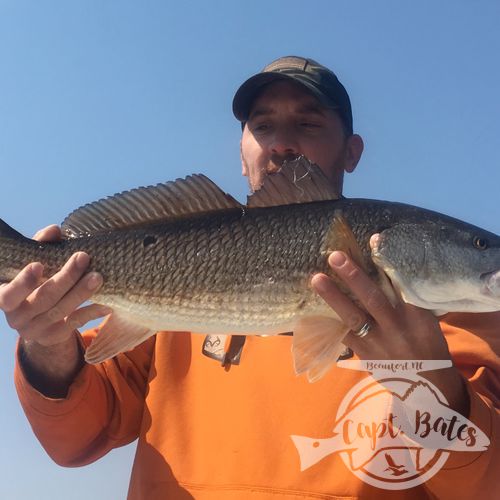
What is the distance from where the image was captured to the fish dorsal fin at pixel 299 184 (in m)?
3.77

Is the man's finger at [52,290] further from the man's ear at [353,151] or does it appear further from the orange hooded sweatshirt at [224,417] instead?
the man's ear at [353,151]

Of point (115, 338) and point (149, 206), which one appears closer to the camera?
point (115, 338)

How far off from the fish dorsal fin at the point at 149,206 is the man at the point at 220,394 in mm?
198

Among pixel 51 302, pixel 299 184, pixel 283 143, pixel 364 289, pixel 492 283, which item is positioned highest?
pixel 283 143

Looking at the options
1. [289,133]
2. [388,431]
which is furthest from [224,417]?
[289,133]

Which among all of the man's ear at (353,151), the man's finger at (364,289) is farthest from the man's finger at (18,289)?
the man's ear at (353,151)

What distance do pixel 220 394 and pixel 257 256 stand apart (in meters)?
1.11

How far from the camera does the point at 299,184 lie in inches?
149

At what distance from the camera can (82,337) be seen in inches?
183

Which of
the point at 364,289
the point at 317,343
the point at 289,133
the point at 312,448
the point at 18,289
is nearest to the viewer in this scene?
the point at 364,289

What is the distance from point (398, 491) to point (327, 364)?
0.95 m

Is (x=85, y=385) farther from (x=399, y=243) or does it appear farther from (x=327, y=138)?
(x=327, y=138)

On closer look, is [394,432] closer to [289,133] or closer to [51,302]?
[51,302]

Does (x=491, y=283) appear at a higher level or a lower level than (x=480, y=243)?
lower
